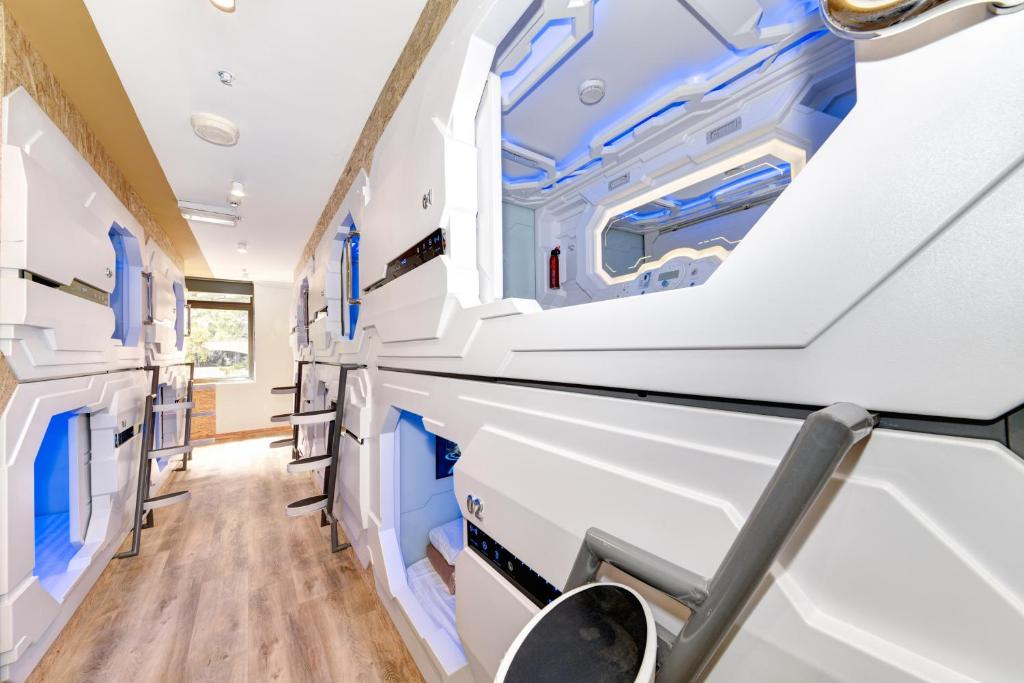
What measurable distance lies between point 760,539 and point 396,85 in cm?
220

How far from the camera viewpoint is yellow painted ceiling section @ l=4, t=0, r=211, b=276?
145 centimetres

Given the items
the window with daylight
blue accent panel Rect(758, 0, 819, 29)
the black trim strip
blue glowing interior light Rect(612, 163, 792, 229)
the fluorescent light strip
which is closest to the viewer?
the black trim strip

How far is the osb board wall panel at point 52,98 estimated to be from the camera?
144 centimetres

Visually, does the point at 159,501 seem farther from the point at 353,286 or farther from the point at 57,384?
the point at 353,286

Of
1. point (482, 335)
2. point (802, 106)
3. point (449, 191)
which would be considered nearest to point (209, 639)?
point (482, 335)

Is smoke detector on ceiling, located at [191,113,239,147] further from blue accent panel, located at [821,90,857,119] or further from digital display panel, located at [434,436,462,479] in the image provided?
blue accent panel, located at [821,90,857,119]

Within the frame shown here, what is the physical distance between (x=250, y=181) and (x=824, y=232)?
362 centimetres

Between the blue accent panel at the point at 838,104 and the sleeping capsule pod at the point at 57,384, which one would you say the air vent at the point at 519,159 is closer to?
the blue accent panel at the point at 838,104

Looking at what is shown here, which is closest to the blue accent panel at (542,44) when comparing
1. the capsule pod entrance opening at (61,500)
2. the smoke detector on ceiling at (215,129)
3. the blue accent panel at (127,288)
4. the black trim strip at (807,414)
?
the black trim strip at (807,414)

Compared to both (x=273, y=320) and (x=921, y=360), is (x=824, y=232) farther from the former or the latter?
(x=273, y=320)

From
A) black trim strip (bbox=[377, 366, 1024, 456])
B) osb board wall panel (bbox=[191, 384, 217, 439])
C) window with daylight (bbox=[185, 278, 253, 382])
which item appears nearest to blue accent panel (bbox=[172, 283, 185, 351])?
osb board wall panel (bbox=[191, 384, 217, 439])

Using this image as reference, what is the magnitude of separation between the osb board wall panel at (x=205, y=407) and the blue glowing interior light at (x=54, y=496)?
342 centimetres

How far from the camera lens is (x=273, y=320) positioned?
6480 millimetres

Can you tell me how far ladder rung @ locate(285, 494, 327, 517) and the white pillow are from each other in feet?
3.21
